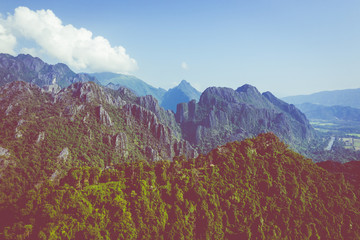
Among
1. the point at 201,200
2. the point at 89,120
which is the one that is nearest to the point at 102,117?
the point at 89,120

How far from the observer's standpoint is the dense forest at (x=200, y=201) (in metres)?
25.0

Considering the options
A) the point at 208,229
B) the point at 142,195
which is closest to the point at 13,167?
the point at 142,195

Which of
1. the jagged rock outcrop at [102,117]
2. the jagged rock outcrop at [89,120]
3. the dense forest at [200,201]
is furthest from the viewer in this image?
the jagged rock outcrop at [102,117]

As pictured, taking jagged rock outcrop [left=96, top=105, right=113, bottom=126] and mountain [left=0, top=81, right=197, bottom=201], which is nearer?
mountain [left=0, top=81, right=197, bottom=201]

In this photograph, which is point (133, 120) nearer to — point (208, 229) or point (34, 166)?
point (34, 166)

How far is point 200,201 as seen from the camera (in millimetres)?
34562

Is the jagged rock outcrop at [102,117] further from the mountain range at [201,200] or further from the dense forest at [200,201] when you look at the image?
the dense forest at [200,201]

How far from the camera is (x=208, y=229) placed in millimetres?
32500

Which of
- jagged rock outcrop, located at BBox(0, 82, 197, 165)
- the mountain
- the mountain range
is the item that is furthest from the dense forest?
jagged rock outcrop, located at BBox(0, 82, 197, 165)

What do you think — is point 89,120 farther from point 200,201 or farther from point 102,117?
point 200,201

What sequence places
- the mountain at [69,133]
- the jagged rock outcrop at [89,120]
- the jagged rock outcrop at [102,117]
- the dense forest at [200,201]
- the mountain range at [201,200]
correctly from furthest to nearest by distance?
1. the jagged rock outcrop at [102,117]
2. the jagged rock outcrop at [89,120]
3. the mountain at [69,133]
4. the mountain range at [201,200]
5. the dense forest at [200,201]

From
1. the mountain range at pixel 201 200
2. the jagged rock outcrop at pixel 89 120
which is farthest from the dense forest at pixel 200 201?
the jagged rock outcrop at pixel 89 120

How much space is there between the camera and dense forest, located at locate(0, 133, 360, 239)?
25020mm

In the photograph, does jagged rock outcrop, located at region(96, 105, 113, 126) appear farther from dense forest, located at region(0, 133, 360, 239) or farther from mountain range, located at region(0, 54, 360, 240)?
dense forest, located at region(0, 133, 360, 239)
